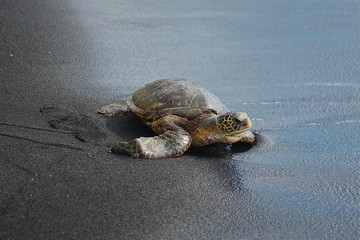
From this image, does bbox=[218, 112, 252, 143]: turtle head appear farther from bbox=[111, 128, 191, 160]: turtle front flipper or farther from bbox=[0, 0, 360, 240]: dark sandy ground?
bbox=[111, 128, 191, 160]: turtle front flipper

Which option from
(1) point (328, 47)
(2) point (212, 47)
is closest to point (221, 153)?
(2) point (212, 47)

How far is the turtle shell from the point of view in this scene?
4492mm

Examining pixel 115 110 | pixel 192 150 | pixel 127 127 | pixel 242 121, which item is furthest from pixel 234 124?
pixel 115 110

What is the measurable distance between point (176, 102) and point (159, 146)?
2.02 ft

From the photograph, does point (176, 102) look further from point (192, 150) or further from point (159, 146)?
point (159, 146)

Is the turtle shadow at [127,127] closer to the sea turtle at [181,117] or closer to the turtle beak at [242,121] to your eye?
the sea turtle at [181,117]

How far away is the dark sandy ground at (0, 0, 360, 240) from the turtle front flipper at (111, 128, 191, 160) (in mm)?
84

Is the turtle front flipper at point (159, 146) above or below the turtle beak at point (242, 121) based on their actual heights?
below

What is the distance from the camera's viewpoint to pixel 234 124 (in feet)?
14.0

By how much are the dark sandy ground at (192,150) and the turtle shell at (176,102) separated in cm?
→ 24

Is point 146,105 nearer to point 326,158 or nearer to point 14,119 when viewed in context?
point 14,119

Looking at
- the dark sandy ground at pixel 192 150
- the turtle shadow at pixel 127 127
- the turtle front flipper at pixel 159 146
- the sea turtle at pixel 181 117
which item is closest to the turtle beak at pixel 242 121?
the sea turtle at pixel 181 117

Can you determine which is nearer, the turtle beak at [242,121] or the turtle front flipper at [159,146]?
the turtle front flipper at [159,146]

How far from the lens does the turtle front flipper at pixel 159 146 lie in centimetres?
394
